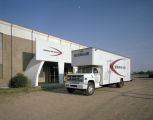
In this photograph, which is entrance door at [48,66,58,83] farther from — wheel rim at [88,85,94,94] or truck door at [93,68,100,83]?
wheel rim at [88,85,94,94]

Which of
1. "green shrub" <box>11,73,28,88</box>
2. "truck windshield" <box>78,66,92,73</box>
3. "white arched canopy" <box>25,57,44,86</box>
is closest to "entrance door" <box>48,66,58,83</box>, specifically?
"white arched canopy" <box>25,57,44,86</box>

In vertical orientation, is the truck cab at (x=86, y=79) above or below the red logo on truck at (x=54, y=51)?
below

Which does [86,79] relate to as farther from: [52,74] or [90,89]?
[52,74]

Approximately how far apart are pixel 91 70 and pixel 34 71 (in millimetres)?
8024

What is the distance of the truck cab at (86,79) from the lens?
9411 mm

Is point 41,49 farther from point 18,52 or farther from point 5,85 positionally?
point 5,85

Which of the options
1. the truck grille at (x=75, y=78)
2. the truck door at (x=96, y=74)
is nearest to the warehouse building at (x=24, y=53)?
the truck grille at (x=75, y=78)

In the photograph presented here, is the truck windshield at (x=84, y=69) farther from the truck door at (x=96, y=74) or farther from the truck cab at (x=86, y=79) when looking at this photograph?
the truck door at (x=96, y=74)

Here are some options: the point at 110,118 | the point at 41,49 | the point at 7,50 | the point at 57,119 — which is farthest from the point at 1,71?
the point at 110,118

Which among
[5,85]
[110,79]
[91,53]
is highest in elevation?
[91,53]

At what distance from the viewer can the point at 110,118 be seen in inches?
190

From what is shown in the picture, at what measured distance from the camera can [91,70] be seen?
1052 cm

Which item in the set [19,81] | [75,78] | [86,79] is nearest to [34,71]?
[19,81]

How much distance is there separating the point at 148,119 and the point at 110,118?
146 cm
